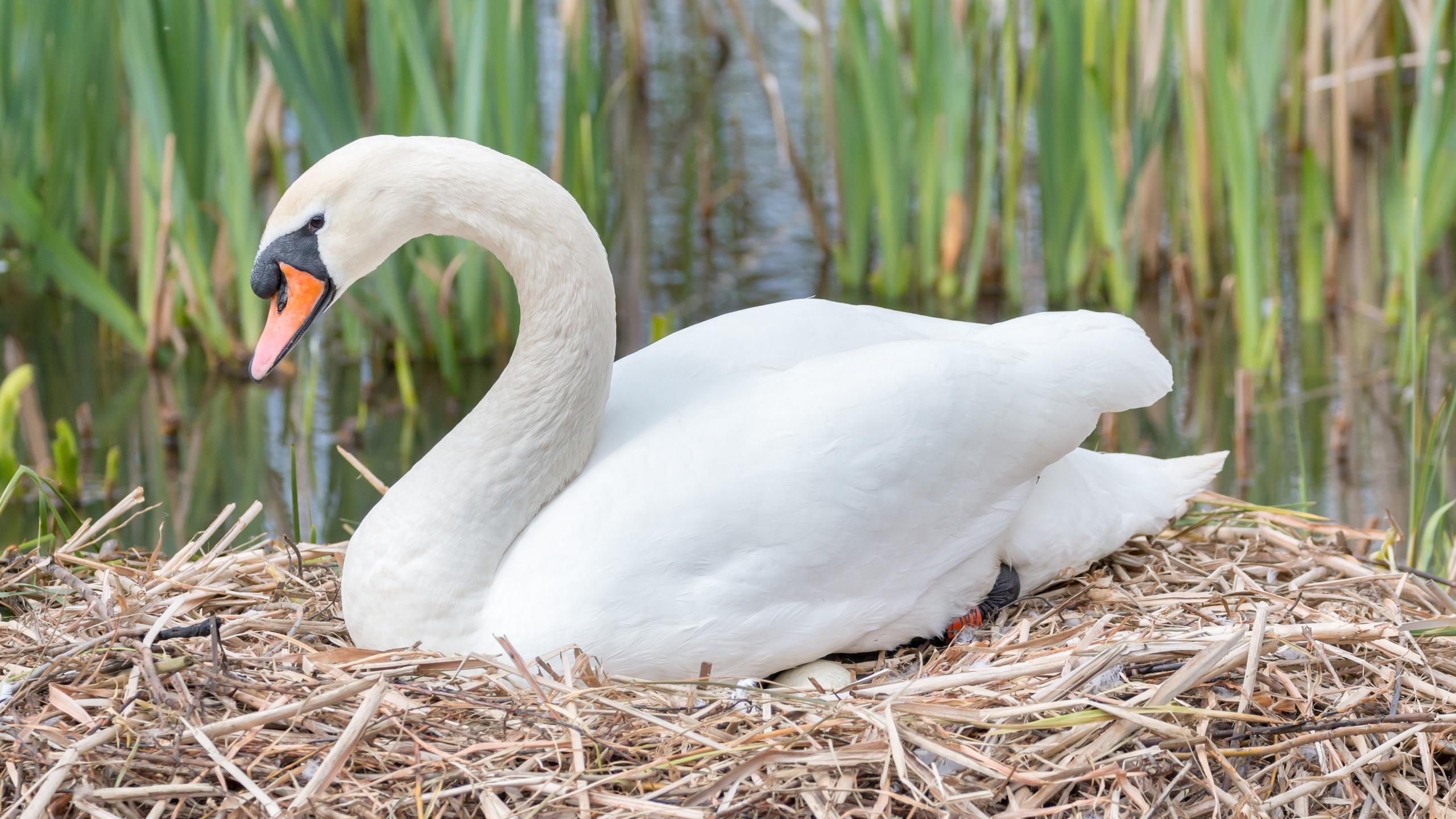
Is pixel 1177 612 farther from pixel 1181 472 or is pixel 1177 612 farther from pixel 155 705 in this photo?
pixel 155 705

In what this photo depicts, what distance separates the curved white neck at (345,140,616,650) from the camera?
2.66m

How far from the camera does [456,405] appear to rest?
16.7 feet

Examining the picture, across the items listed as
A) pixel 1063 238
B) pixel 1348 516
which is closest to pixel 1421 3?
pixel 1063 238

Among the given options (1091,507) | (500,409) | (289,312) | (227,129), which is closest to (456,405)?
(227,129)

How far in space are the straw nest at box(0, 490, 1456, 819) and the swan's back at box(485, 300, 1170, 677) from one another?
105 mm

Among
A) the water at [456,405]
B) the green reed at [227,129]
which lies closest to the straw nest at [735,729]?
the water at [456,405]

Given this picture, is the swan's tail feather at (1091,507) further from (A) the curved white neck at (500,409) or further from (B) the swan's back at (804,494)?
(A) the curved white neck at (500,409)

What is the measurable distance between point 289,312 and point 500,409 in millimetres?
422

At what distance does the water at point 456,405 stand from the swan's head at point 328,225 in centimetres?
109

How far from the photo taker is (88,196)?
238 inches

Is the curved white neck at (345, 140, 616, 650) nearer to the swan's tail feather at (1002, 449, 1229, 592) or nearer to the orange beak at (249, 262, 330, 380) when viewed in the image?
the orange beak at (249, 262, 330, 380)

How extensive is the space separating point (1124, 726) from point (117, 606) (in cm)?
187

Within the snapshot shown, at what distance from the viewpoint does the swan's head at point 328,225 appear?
8.50ft

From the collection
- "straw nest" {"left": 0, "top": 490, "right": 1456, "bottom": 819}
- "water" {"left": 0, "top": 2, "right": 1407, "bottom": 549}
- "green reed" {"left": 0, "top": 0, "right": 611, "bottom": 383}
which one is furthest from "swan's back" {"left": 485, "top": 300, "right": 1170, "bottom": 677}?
"green reed" {"left": 0, "top": 0, "right": 611, "bottom": 383}
